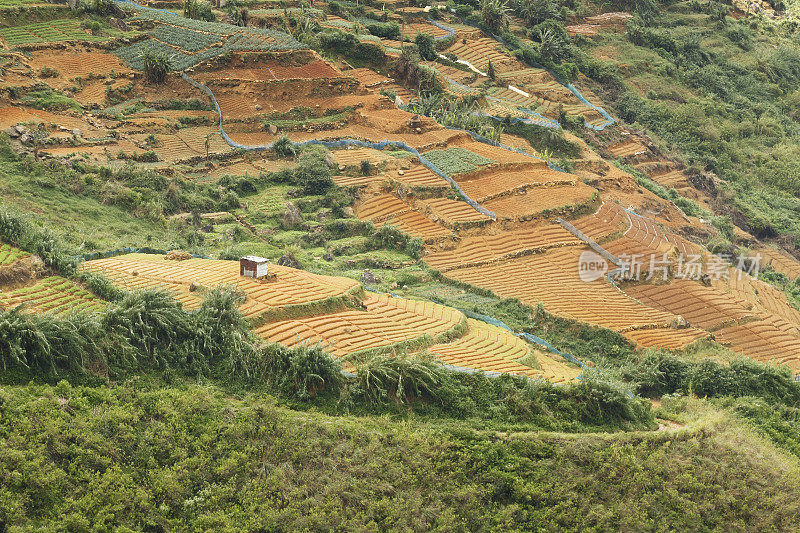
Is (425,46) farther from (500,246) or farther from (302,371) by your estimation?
(302,371)

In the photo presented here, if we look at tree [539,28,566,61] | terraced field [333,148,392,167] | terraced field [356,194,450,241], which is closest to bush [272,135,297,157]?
terraced field [333,148,392,167]

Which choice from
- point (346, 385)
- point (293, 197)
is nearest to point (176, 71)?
point (293, 197)

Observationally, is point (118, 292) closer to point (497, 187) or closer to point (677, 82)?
point (497, 187)

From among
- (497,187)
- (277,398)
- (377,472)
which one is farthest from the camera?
(497,187)

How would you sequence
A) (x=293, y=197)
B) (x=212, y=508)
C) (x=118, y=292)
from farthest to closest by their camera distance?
Result: 1. (x=293, y=197)
2. (x=118, y=292)
3. (x=212, y=508)

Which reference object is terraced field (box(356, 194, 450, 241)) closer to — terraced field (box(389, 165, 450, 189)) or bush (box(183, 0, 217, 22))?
terraced field (box(389, 165, 450, 189))

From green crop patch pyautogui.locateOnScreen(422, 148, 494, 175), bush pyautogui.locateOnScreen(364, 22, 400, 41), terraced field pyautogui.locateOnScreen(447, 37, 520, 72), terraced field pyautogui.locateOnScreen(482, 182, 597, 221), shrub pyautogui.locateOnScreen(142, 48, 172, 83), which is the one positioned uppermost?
bush pyautogui.locateOnScreen(364, 22, 400, 41)
